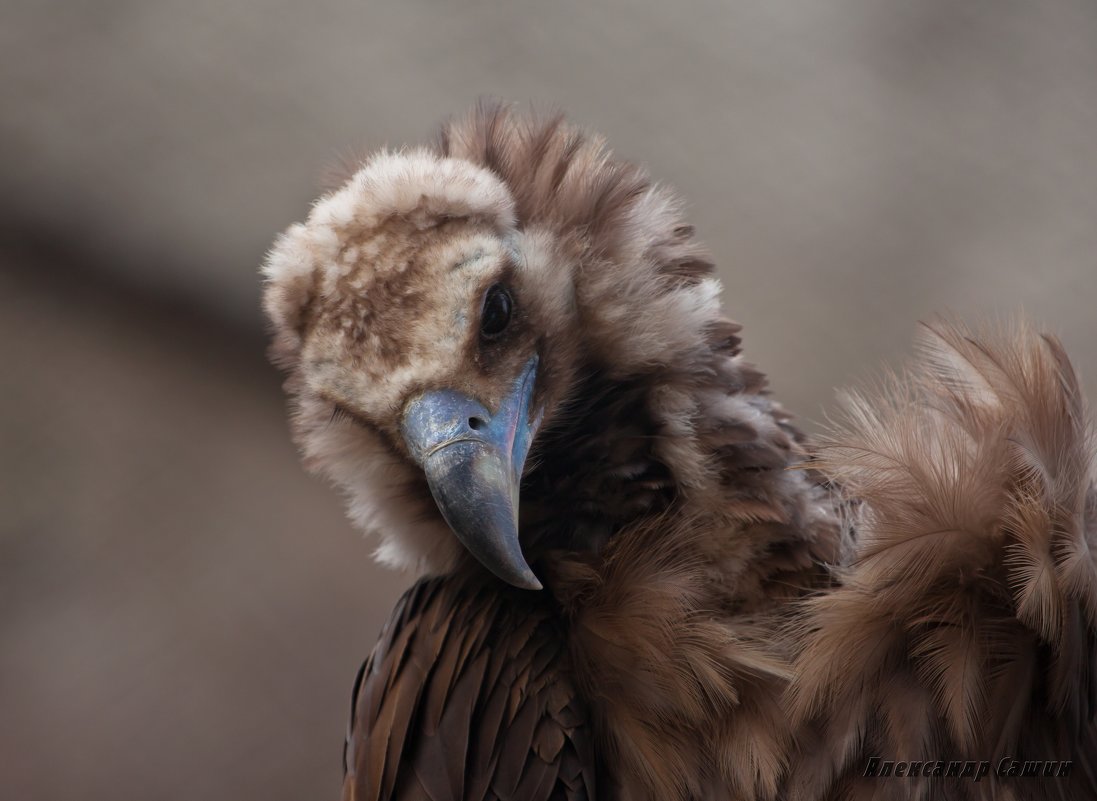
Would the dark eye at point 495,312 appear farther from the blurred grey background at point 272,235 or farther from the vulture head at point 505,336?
the blurred grey background at point 272,235

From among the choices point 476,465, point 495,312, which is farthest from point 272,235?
point 476,465

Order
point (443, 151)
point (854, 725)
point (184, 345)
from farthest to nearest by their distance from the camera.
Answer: point (184, 345) → point (443, 151) → point (854, 725)

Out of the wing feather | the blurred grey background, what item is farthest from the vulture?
the blurred grey background

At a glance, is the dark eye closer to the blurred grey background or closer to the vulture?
the vulture

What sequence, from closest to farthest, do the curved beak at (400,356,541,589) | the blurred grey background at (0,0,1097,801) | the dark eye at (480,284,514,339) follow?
the curved beak at (400,356,541,589)
the dark eye at (480,284,514,339)
the blurred grey background at (0,0,1097,801)

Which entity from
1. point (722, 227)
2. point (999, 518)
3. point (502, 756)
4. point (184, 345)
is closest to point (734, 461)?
point (999, 518)

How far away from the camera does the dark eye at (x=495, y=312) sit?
3.09 ft

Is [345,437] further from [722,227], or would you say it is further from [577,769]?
[722,227]

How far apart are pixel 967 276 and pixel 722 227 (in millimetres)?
506

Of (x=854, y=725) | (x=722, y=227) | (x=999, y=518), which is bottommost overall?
(x=854, y=725)

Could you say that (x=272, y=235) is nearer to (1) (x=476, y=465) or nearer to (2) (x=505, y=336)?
(2) (x=505, y=336)

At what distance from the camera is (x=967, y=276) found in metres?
2.21

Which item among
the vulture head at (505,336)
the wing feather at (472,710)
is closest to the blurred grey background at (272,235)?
the vulture head at (505,336)

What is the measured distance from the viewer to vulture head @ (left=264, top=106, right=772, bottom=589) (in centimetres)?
92
